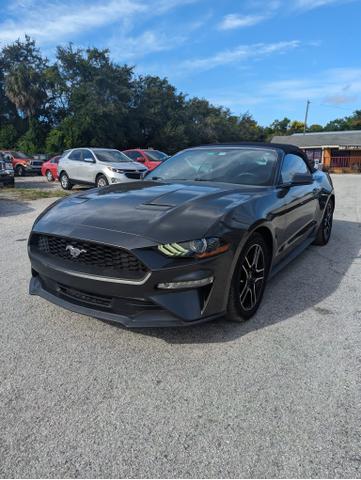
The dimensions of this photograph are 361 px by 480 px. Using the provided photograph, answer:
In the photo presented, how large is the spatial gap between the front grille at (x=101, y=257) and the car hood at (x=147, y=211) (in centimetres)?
7

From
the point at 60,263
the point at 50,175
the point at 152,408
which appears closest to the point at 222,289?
the point at 152,408

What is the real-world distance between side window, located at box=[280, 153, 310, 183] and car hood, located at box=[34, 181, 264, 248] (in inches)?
25.1

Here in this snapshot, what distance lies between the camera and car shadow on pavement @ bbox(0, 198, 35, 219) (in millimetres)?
8789

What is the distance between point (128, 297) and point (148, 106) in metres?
41.4

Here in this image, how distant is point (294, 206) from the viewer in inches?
157

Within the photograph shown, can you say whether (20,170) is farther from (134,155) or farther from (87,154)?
(87,154)

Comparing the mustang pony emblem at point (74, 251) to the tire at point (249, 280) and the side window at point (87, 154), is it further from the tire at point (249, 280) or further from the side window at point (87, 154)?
the side window at point (87, 154)

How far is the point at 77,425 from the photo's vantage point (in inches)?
77.2

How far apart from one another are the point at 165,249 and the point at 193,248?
19 cm

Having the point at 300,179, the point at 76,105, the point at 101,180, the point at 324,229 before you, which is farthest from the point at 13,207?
the point at 76,105

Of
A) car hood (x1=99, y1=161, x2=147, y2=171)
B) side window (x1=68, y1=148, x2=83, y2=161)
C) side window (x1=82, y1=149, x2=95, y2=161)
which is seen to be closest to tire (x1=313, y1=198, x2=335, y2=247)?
car hood (x1=99, y1=161, x2=147, y2=171)

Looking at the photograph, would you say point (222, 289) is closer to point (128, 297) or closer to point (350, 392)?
point (128, 297)

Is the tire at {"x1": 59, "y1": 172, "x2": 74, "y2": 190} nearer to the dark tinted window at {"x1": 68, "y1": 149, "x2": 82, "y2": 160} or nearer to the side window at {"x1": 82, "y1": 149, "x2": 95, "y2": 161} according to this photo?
the dark tinted window at {"x1": 68, "y1": 149, "x2": 82, "y2": 160}

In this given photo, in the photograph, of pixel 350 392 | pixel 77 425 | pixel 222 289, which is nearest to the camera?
pixel 77 425
